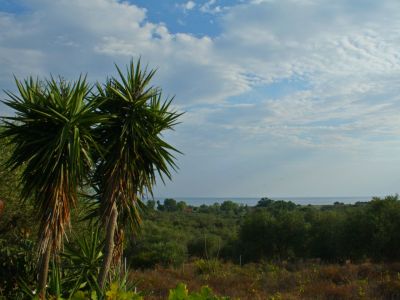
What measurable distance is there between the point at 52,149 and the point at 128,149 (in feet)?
4.23

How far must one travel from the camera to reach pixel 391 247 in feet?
86.4

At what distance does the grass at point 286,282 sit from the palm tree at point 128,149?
576cm

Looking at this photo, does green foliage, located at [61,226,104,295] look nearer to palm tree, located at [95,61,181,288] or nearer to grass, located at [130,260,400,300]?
palm tree, located at [95,61,181,288]

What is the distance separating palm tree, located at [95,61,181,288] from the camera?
775 cm

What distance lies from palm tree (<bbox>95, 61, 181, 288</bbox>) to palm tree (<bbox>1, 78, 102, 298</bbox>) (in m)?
0.42

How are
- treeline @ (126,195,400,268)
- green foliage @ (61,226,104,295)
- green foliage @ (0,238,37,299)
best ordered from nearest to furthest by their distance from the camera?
green foliage @ (61,226,104,295), green foliage @ (0,238,37,299), treeline @ (126,195,400,268)

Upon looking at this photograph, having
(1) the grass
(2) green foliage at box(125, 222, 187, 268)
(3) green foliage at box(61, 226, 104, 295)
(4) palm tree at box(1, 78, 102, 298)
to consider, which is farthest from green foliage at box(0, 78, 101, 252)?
(2) green foliage at box(125, 222, 187, 268)

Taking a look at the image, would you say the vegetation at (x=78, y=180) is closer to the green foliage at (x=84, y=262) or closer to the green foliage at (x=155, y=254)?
the green foliage at (x=84, y=262)

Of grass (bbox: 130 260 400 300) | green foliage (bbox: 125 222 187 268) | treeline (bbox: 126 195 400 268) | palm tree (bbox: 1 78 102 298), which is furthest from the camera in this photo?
green foliage (bbox: 125 222 187 268)

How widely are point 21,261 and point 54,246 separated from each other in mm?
2108

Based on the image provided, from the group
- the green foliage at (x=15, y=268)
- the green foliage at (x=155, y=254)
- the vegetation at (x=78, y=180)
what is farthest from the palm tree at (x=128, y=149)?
the green foliage at (x=155, y=254)

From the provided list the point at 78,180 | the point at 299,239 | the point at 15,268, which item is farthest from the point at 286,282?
the point at 299,239

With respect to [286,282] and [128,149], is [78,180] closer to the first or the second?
[128,149]

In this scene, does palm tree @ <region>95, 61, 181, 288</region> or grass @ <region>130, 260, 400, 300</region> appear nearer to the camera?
palm tree @ <region>95, 61, 181, 288</region>
